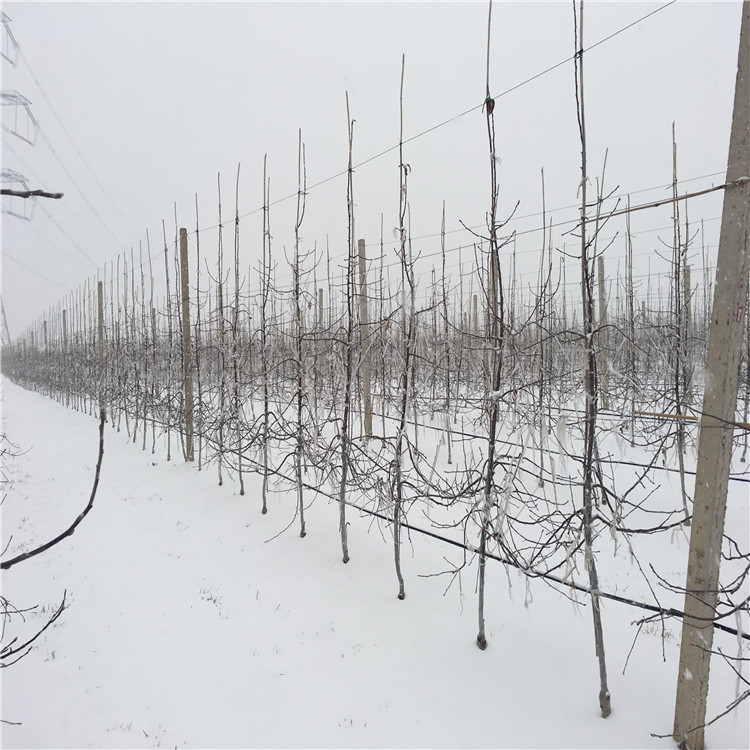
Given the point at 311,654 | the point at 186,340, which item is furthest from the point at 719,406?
the point at 186,340

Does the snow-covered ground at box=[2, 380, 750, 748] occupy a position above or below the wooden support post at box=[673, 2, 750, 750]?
below

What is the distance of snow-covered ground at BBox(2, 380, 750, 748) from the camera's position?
2.98 m

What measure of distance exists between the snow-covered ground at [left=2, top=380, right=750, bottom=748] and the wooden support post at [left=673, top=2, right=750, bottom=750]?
1.88 ft

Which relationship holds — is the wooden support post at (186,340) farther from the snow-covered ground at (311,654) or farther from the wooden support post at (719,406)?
the wooden support post at (719,406)

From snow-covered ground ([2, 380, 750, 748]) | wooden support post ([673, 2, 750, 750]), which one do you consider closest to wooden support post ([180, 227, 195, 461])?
snow-covered ground ([2, 380, 750, 748])

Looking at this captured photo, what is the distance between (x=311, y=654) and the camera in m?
3.66

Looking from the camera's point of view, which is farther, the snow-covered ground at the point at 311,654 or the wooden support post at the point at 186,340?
the wooden support post at the point at 186,340

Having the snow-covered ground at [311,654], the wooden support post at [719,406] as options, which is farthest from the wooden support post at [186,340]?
the wooden support post at [719,406]

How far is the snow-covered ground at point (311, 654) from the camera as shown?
9.78 ft

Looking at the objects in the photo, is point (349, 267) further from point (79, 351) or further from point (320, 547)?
point (79, 351)

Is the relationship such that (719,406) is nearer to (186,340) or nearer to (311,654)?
(311,654)

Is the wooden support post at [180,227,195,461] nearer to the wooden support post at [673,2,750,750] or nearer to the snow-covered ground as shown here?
the snow-covered ground

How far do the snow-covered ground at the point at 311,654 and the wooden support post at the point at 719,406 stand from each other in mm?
572

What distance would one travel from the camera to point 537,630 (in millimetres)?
3775
